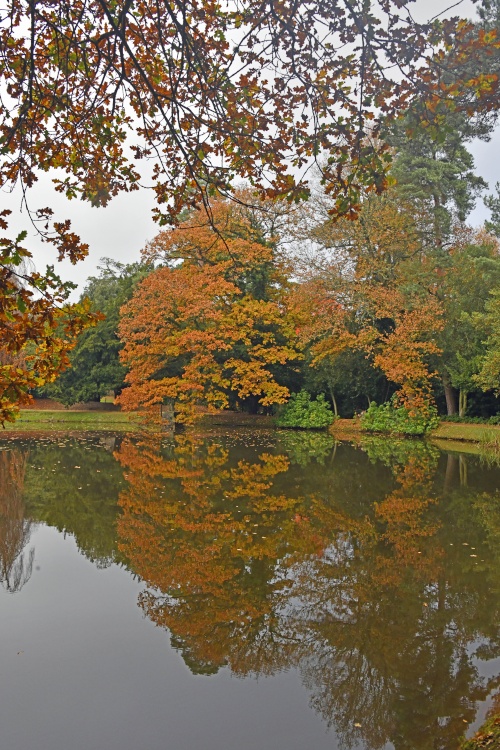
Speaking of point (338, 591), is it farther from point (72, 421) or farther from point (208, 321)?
point (72, 421)

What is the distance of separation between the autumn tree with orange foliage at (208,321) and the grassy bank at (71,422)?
8.50 feet

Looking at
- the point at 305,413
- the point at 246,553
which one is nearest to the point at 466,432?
the point at 305,413

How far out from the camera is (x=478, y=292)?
1972 cm

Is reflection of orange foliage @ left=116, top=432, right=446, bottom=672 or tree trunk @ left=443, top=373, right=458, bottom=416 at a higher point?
tree trunk @ left=443, top=373, right=458, bottom=416

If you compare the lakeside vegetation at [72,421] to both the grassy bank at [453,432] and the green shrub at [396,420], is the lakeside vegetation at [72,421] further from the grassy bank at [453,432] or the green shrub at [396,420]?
the green shrub at [396,420]

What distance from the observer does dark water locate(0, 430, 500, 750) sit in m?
3.42

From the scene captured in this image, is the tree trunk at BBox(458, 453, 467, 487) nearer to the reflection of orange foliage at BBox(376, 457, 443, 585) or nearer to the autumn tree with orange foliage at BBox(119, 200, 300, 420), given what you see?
the reflection of orange foliage at BBox(376, 457, 443, 585)

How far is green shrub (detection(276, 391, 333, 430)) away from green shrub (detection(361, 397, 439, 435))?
1.58 meters

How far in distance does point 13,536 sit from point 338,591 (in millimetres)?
4017

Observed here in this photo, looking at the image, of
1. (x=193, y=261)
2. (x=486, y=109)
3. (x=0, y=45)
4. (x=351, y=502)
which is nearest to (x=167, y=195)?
(x=0, y=45)

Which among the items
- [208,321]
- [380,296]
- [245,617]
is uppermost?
[380,296]

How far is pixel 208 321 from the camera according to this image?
21969 millimetres

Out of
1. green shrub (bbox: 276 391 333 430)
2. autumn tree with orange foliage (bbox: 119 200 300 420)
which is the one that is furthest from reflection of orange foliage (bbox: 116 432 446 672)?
green shrub (bbox: 276 391 333 430)

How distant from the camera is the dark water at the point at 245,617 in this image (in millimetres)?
3424
